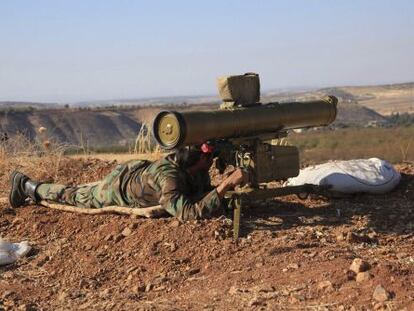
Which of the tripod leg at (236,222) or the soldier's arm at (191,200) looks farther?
the soldier's arm at (191,200)

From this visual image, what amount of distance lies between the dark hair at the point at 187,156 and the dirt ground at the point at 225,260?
0.48 meters

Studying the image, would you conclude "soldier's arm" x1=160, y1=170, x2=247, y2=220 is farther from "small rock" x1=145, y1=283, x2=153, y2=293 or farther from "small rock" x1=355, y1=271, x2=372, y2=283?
"small rock" x1=355, y1=271, x2=372, y2=283

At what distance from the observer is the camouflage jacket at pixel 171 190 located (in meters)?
5.05

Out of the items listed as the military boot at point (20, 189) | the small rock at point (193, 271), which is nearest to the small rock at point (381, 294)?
the small rock at point (193, 271)

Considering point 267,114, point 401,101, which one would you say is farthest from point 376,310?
point 401,101

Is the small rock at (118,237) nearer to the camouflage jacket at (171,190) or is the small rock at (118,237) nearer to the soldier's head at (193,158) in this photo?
the camouflage jacket at (171,190)

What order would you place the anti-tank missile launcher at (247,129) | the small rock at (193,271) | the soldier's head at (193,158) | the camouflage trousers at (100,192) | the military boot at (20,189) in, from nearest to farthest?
1. the small rock at (193,271)
2. the anti-tank missile launcher at (247,129)
3. the soldier's head at (193,158)
4. the camouflage trousers at (100,192)
5. the military boot at (20,189)

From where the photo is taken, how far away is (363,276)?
12.3ft

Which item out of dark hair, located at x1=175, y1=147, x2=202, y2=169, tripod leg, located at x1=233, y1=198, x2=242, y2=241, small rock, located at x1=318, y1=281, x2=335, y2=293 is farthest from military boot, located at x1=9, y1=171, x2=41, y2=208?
small rock, located at x1=318, y1=281, x2=335, y2=293

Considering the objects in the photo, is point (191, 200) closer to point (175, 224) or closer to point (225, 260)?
point (175, 224)

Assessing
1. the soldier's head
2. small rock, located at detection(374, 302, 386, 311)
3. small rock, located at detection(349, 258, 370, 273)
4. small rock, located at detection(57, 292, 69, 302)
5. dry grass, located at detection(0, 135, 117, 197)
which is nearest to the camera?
small rock, located at detection(374, 302, 386, 311)

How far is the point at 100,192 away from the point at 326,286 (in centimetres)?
286

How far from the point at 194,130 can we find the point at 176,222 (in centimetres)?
84

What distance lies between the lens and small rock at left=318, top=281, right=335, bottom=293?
3682 millimetres
